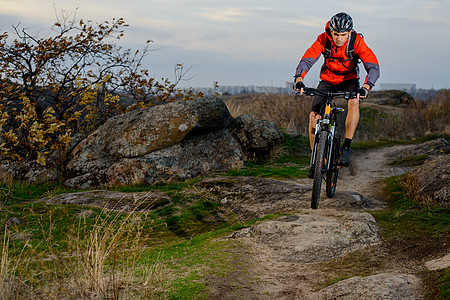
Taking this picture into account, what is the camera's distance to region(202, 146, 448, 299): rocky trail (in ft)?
12.6

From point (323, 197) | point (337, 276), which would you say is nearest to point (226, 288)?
point (337, 276)

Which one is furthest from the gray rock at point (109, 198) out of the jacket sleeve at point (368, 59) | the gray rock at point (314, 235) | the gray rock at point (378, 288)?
the gray rock at point (378, 288)

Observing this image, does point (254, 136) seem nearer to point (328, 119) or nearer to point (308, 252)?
point (328, 119)

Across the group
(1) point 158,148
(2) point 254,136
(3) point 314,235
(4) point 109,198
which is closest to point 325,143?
(3) point 314,235

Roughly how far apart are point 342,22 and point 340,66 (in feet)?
2.40

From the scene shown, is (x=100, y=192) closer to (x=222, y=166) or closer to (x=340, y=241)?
(x=222, y=166)

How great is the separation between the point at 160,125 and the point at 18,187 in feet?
10.9

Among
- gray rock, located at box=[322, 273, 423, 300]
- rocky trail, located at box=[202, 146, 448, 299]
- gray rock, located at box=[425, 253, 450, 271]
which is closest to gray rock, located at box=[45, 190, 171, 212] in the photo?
rocky trail, located at box=[202, 146, 448, 299]

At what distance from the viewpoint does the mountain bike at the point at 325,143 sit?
20.5ft

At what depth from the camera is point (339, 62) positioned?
6.80 m

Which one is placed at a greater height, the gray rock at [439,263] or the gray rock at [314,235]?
the gray rock at [439,263]

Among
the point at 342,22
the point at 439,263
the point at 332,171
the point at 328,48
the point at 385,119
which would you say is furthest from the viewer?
the point at 385,119

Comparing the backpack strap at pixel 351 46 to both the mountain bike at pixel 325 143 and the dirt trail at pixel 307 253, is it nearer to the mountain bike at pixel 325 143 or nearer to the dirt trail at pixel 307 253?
the mountain bike at pixel 325 143

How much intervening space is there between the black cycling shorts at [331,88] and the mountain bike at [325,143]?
17cm
